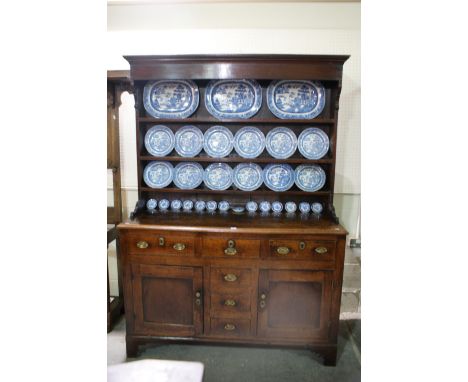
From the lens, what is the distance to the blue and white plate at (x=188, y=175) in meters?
1.83

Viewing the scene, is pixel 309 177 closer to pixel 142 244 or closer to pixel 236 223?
pixel 236 223

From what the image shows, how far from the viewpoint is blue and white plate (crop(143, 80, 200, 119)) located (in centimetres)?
179

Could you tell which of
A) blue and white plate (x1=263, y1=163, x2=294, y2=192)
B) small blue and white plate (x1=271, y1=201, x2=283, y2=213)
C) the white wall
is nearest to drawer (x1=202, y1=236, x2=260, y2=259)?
small blue and white plate (x1=271, y1=201, x2=283, y2=213)

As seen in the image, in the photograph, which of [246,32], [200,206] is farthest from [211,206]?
[246,32]


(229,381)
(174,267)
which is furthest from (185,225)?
(229,381)

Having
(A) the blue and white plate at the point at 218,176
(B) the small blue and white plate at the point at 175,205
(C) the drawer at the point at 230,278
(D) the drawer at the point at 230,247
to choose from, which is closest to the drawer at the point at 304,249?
(D) the drawer at the point at 230,247

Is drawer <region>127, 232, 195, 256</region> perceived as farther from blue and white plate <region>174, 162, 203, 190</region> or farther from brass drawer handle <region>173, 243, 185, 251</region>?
blue and white plate <region>174, 162, 203, 190</region>

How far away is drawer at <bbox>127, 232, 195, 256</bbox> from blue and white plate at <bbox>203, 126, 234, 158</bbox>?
61 cm

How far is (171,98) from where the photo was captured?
1804mm

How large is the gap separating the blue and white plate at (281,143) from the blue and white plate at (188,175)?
1.66 ft

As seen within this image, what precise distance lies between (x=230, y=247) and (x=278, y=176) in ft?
2.05
